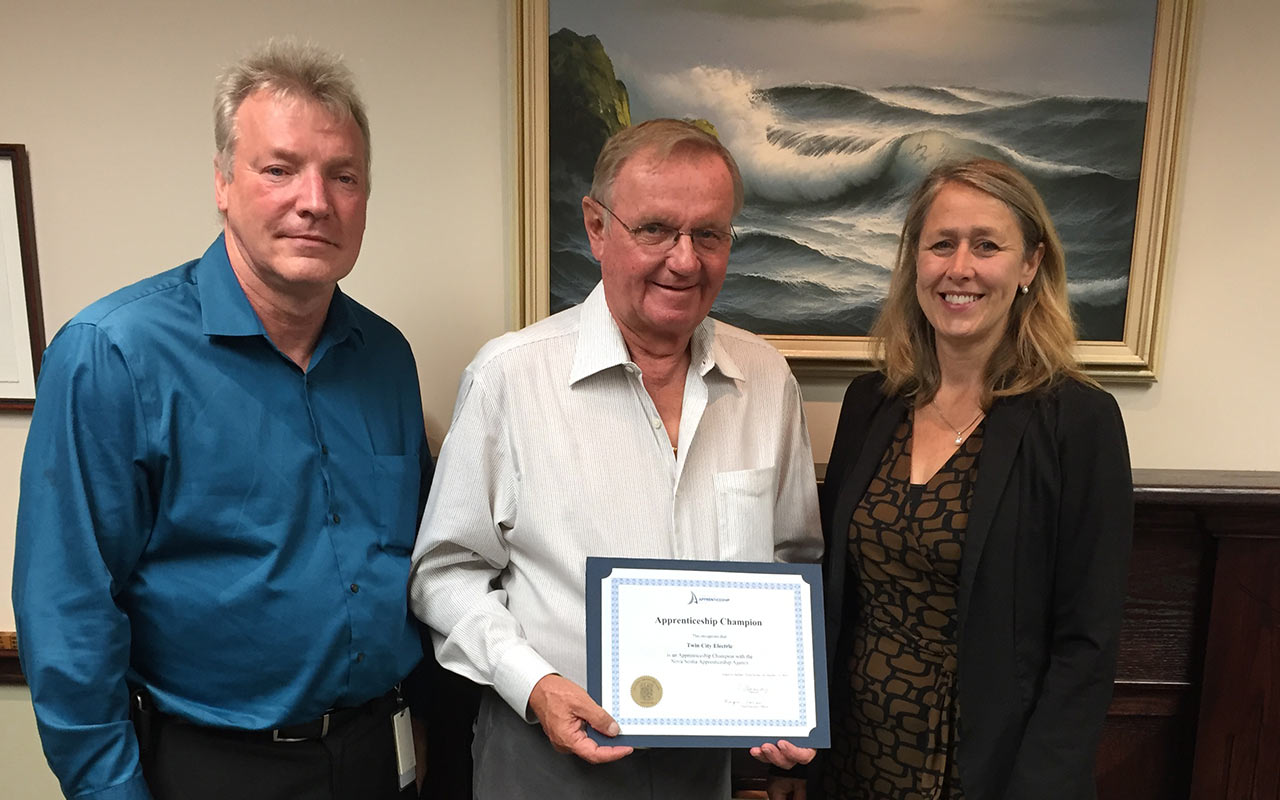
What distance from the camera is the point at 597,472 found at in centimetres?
128

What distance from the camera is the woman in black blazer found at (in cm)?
125

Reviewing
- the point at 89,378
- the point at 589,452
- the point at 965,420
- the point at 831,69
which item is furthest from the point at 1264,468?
the point at 89,378

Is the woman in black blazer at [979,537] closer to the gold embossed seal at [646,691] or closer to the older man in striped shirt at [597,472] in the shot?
the older man in striped shirt at [597,472]

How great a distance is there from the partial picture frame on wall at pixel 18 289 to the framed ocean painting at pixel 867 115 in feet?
3.67

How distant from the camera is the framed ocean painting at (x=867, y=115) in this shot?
1.62 m

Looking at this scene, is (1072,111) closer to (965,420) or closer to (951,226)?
(951,226)

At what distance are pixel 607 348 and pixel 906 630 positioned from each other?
2.47ft

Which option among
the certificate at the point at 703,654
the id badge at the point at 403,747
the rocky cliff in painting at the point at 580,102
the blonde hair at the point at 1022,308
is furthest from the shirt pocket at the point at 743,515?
the rocky cliff in painting at the point at 580,102

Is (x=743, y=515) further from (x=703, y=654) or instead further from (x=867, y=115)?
(x=867, y=115)

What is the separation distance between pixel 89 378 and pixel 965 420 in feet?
4.80

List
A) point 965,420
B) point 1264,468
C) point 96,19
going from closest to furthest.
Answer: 1. point 965,420
2. point 96,19
3. point 1264,468

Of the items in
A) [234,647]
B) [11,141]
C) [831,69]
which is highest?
[831,69]

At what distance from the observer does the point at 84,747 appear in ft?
3.53

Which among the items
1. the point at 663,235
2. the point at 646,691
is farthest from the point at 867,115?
the point at 646,691
